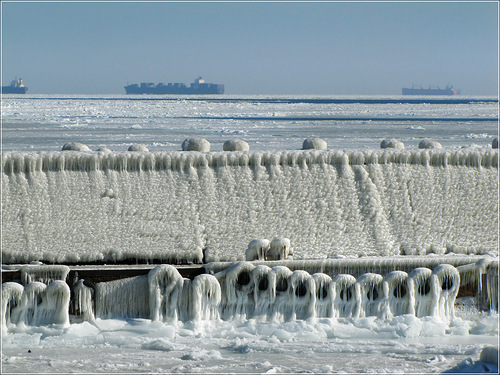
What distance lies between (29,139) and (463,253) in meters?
17.6

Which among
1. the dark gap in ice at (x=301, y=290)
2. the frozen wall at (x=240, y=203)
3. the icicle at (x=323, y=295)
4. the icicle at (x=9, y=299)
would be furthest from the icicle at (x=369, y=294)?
the icicle at (x=9, y=299)

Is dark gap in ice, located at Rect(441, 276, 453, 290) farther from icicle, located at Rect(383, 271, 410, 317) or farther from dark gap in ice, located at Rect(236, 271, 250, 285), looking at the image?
dark gap in ice, located at Rect(236, 271, 250, 285)

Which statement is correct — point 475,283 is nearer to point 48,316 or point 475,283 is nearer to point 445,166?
point 445,166

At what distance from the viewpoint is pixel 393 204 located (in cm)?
854

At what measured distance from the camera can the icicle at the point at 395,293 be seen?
284 inches

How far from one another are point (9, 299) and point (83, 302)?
679mm

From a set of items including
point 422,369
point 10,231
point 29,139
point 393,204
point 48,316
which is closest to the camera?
point 422,369

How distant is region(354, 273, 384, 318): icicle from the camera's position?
721cm

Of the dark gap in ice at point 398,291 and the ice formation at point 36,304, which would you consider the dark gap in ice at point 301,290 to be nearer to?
the dark gap in ice at point 398,291

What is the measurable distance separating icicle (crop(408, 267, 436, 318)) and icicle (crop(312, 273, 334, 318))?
770 millimetres

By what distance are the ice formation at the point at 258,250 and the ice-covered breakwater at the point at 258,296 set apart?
290 mm

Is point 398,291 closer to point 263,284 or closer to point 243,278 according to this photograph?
point 263,284

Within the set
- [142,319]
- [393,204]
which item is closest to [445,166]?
[393,204]

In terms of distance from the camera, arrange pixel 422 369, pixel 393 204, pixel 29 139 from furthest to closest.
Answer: pixel 29 139
pixel 393 204
pixel 422 369
